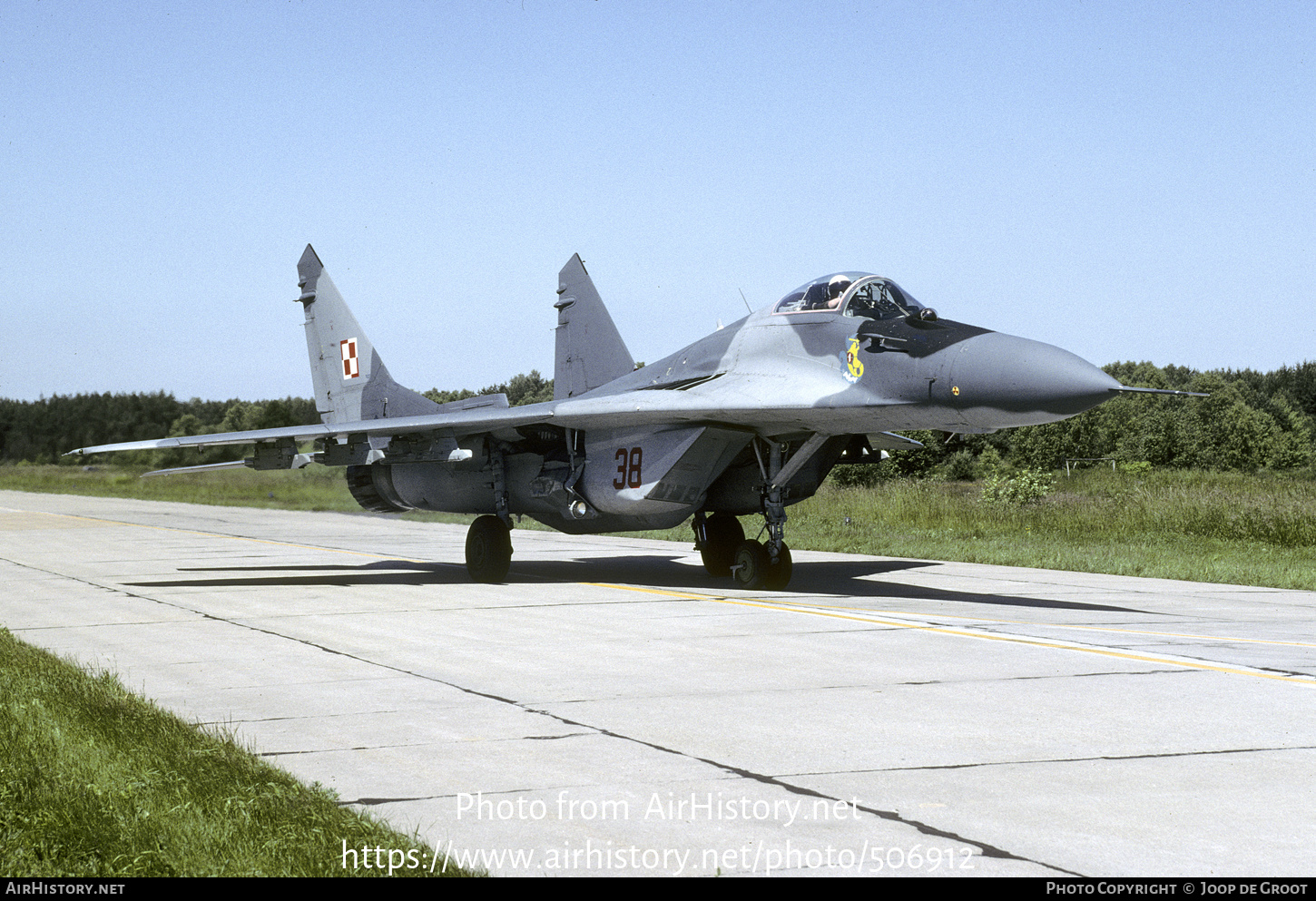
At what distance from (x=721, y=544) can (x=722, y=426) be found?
2396mm

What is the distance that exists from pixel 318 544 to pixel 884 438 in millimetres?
12543

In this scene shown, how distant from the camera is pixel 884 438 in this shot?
15797 mm

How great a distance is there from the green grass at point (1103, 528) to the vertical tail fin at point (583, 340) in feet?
17.6

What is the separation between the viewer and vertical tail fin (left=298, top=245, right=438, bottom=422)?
1877 cm

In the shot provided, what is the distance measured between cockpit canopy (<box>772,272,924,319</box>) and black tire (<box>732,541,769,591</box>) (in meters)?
2.90

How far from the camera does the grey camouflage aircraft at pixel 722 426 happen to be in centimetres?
1120

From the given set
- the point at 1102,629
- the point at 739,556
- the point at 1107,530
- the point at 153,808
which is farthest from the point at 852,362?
the point at 1107,530

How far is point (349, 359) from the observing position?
19.1 meters

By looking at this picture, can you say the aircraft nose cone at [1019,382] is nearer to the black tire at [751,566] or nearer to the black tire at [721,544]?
the black tire at [751,566]

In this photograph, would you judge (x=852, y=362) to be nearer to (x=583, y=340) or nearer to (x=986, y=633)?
(x=986, y=633)

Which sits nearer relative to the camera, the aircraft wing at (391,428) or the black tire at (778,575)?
the black tire at (778,575)

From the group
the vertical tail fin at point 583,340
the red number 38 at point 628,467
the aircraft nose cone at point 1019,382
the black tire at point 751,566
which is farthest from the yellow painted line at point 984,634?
the vertical tail fin at point 583,340

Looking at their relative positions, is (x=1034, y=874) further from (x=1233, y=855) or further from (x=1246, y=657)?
(x=1246, y=657)

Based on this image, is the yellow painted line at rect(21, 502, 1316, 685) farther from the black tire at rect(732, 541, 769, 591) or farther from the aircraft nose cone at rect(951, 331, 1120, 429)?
the aircraft nose cone at rect(951, 331, 1120, 429)
